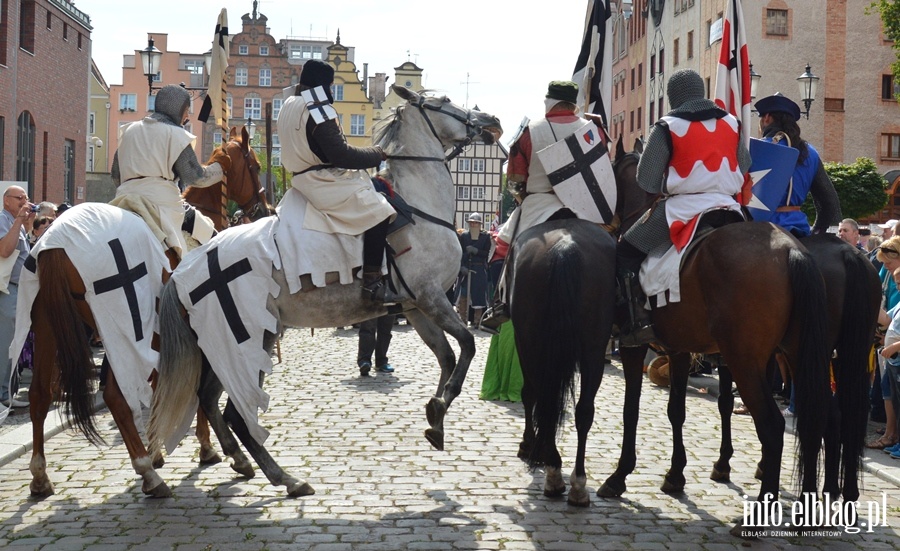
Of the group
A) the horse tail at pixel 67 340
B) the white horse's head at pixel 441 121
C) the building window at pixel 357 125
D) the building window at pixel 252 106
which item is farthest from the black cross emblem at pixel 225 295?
the building window at pixel 252 106

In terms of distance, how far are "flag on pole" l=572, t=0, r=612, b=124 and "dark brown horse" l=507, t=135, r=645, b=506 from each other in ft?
8.41

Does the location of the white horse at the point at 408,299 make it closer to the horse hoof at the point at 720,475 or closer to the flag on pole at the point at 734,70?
the flag on pole at the point at 734,70

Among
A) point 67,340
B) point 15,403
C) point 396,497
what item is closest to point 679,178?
point 396,497

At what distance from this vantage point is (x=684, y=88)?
6980 mm

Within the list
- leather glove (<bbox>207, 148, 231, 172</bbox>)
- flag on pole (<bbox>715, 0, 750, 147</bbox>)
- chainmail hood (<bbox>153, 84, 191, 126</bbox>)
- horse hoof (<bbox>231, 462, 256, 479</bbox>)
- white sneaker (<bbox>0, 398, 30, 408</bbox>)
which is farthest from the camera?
white sneaker (<bbox>0, 398, 30, 408</bbox>)

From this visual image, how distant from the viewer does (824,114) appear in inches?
2056

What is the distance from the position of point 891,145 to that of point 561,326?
51530 millimetres

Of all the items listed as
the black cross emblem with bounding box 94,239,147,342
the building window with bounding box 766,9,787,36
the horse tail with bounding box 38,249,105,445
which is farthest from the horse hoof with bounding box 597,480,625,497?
the building window with bounding box 766,9,787,36

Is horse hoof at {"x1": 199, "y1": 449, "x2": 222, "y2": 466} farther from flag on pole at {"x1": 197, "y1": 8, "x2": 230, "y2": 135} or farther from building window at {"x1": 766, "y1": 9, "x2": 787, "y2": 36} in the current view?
building window at {"x1": 766, "y1": 9, "x2": 787, "y2": 36}

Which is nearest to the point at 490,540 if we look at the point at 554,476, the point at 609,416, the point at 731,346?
the point at 554,476

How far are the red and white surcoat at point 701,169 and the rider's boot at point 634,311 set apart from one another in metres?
0.43

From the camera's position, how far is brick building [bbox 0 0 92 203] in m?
39.1

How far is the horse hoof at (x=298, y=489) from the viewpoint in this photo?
6.95m

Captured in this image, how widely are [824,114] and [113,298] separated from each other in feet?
165
